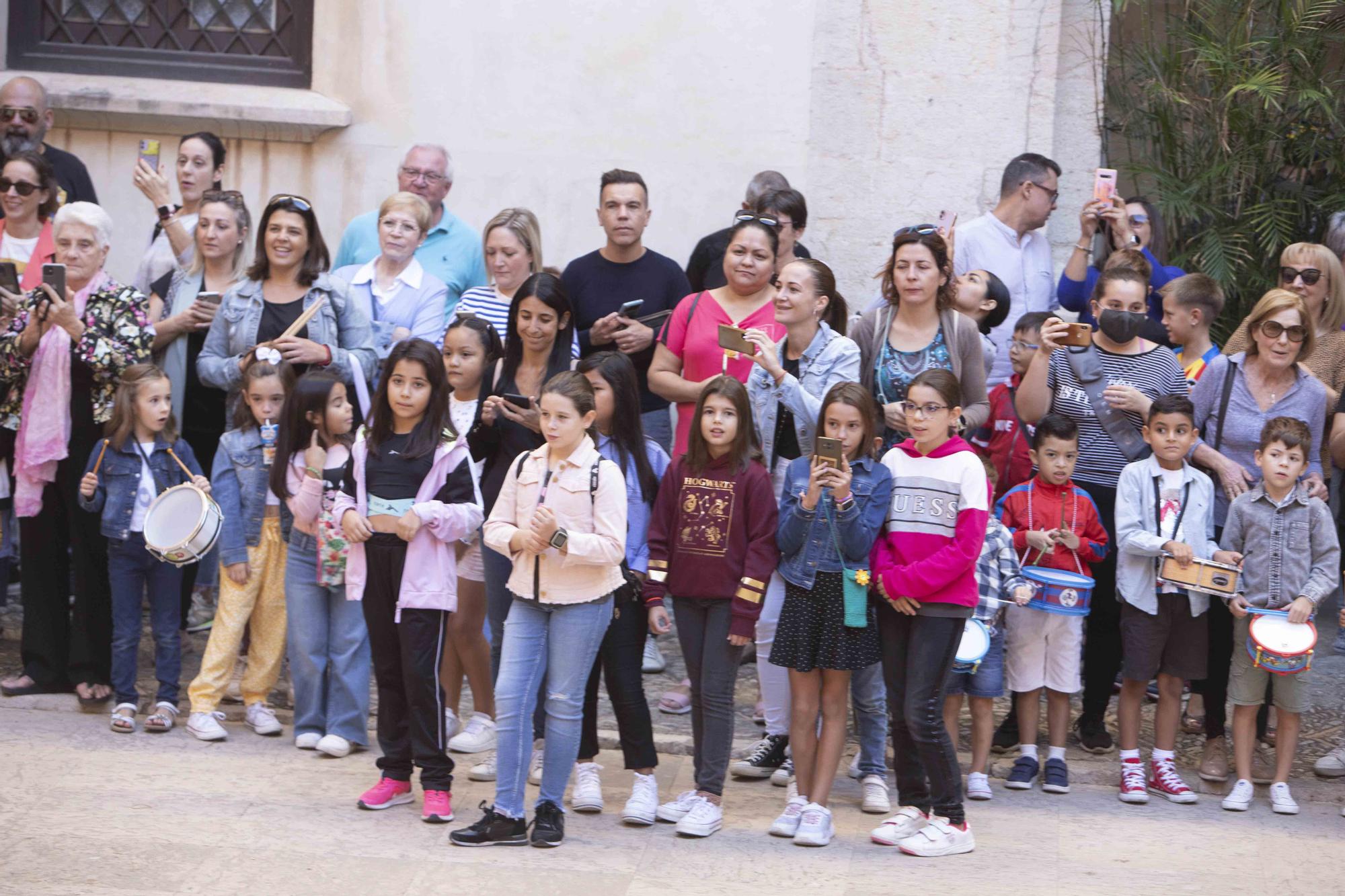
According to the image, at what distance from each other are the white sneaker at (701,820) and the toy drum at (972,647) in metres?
0.98

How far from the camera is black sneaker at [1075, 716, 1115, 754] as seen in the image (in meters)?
6.51

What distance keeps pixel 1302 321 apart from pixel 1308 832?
201 cm

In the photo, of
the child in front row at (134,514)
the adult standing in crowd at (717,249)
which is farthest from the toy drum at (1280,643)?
the child in front row at (134,514)

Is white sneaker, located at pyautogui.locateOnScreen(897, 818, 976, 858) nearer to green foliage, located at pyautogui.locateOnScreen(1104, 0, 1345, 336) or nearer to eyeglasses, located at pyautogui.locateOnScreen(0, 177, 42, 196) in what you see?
green foliage, located at pyautogui.locateOnScreen(1104, 0, 1345, 336)

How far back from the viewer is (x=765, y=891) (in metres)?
5.05

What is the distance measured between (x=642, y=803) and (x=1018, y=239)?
11.6 feet

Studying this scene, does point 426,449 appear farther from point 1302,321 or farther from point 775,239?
point 1302,321

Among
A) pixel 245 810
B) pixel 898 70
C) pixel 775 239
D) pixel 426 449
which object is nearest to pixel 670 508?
pixel 426 449

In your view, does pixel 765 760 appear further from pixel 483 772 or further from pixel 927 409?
pixel 927 409

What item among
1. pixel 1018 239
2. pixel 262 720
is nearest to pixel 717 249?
pixel 1018 239

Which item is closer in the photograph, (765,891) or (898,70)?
(765,891)

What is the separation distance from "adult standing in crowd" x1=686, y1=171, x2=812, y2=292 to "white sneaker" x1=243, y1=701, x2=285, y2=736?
8.75ft

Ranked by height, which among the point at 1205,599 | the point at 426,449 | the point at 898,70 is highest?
the point at 898,70

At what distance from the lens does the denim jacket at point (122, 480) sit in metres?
6.47
